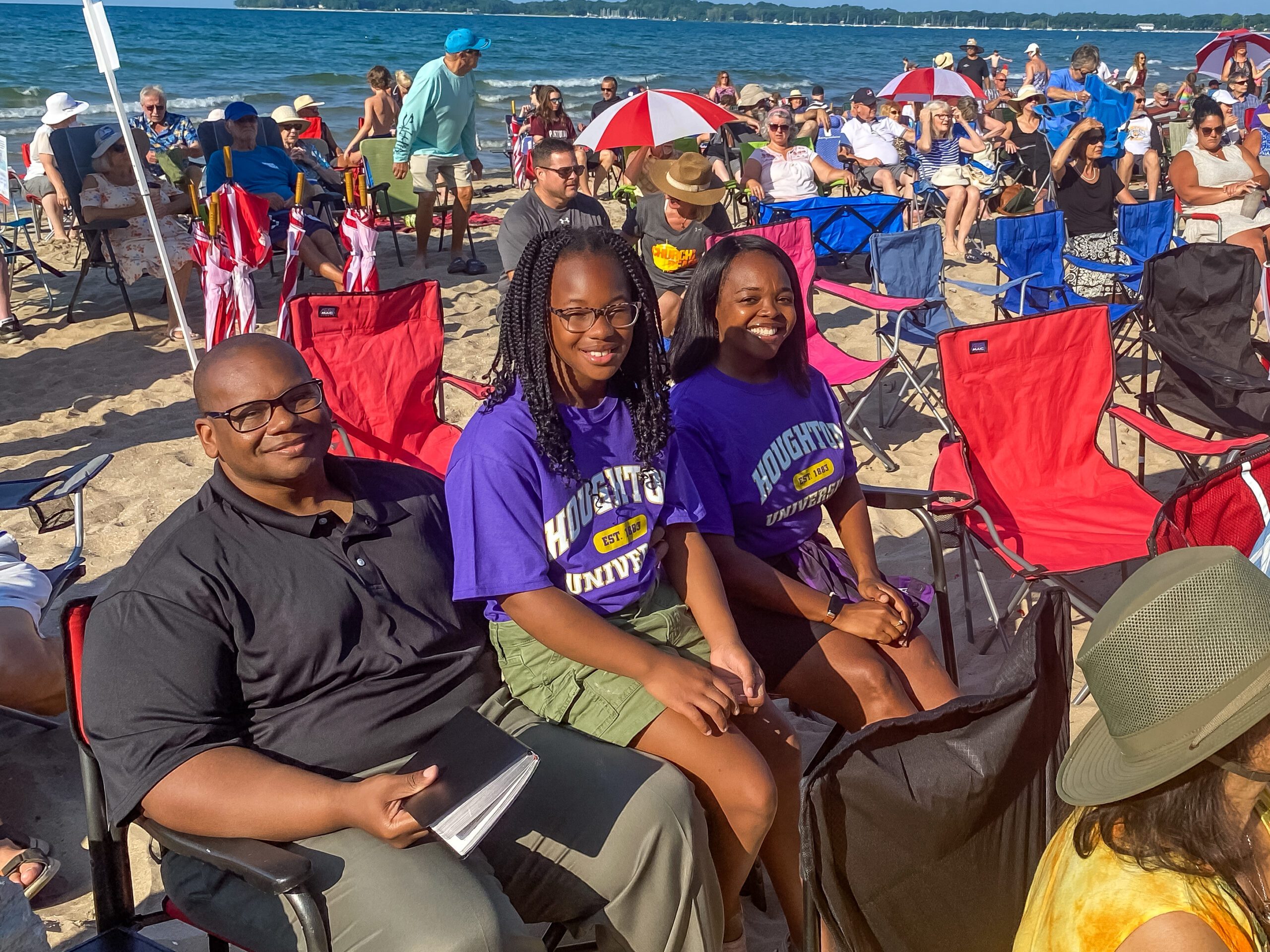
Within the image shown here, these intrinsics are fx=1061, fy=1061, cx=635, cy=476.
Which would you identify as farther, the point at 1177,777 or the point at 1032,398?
the point at 1032,398

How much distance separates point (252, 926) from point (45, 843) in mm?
1178

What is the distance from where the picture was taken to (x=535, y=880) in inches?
77.6

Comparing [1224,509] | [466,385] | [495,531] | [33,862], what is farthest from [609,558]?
[466,385]

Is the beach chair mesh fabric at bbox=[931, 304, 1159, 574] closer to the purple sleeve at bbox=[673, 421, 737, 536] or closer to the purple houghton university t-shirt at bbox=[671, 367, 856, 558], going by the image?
the purple houghton university t-shirt at bbox=[671, 367, 856, 558]

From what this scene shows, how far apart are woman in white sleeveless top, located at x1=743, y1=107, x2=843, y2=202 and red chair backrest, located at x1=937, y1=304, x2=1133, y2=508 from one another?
5.13 meters

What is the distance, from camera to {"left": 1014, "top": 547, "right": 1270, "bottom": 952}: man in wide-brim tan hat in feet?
3.92

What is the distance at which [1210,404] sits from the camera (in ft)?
15.1

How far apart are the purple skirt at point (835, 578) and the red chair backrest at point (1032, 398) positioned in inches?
44.9

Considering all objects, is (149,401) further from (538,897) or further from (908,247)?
(538,897)

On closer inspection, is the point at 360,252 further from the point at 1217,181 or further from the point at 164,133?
the point at 164,133

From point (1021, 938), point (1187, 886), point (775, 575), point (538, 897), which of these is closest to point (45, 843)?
point (538, 897)

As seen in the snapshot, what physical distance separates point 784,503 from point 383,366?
6.92 feet

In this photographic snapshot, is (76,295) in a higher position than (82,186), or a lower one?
lower

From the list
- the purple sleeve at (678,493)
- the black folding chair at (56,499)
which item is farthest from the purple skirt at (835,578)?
the black folding chair at (56,499)
